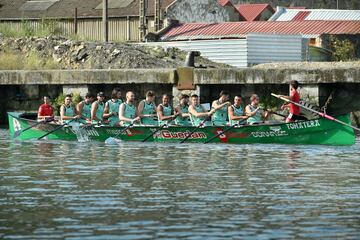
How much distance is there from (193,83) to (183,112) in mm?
3722

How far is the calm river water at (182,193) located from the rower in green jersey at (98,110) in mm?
3243

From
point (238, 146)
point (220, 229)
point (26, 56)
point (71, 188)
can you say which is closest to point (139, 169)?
point (71, 188)

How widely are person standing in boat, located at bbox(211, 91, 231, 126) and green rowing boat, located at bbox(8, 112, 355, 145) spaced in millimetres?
851

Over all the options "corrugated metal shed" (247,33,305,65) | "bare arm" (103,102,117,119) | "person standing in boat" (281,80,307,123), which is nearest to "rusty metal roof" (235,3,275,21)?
"corrugated metal shed" (247,33,305,65)

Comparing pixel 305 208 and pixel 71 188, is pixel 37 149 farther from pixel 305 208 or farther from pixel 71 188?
pixel 305 208

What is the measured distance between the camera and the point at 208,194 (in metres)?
18.8

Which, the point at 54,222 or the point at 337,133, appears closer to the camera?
the point at 54,222

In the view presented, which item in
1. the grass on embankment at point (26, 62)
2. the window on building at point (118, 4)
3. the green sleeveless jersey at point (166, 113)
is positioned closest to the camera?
the green sleeveless jersey at point (166, 113)

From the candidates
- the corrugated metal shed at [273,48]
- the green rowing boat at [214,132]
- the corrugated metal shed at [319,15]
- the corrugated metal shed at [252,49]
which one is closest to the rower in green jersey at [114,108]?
the green rowing boat at [214,132]

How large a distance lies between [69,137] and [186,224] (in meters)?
16.3

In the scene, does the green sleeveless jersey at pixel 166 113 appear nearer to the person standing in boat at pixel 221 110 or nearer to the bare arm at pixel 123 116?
the bare arm at pixel 123 116

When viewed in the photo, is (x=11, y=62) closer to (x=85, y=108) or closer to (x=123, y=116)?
(x=85, y=108)

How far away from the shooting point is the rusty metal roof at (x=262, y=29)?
52875 mm

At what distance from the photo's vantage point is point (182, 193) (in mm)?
18984
